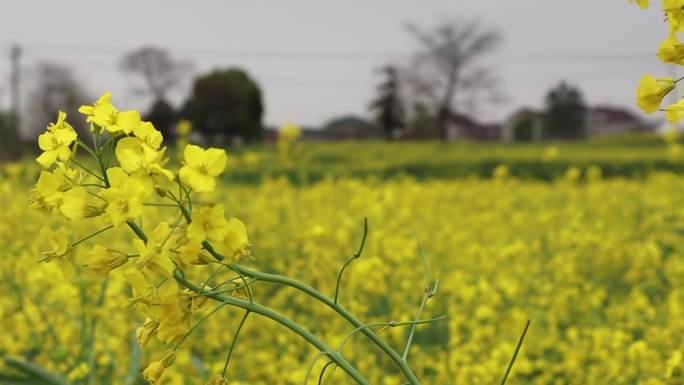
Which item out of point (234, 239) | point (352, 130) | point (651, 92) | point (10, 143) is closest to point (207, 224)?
point (234, 239)

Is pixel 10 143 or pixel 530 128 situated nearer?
pixel 10 143

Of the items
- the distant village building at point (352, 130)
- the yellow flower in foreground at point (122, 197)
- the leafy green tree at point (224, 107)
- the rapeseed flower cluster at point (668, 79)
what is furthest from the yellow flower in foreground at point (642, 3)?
the distant village building at point (352, 130)

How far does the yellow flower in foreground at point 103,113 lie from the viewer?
0.92m

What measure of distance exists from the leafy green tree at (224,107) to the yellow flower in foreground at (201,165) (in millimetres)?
37514

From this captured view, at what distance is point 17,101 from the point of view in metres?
28.1

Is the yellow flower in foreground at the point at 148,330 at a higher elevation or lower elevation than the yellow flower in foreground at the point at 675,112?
lower

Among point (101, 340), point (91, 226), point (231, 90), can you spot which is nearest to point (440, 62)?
point (231, 90)

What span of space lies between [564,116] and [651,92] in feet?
185

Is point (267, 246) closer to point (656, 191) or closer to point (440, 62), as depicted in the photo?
point (656, 191)

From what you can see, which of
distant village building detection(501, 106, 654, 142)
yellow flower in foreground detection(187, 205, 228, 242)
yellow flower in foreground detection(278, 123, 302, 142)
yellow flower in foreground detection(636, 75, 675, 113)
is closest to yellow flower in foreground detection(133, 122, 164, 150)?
yellow flower in foreground detection(187, 205, 228, 242)

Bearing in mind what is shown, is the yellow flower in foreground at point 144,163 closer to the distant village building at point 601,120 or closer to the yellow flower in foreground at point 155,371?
the yellow flower in foreground at point 155,371

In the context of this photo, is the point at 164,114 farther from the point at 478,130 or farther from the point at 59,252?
the point at 478,130

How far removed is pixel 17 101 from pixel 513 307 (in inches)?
1079

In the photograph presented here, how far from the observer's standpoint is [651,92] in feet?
3.36
